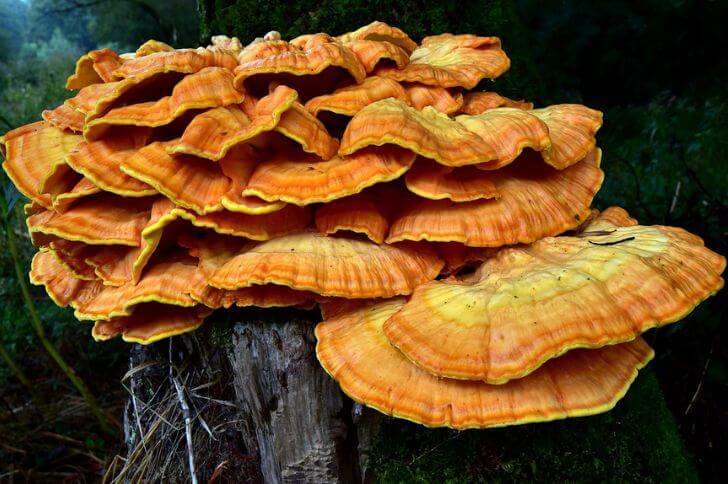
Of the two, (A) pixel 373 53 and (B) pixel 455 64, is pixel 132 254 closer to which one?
(A) pixel 373 53

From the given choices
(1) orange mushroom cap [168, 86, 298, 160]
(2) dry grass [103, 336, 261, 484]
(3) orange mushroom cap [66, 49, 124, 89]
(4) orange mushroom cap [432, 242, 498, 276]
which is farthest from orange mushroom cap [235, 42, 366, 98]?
(2) dry grass [103, 336, 261, 484]

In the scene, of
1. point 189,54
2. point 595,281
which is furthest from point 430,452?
point 189,54

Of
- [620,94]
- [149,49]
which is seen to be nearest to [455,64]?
[149,49]

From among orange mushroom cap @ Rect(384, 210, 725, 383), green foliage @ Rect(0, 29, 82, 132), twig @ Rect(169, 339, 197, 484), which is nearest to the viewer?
orange mushroom cap @ Rect(384, 210, 725, 383)

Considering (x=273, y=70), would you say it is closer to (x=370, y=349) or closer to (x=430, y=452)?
(x=370, y=349)

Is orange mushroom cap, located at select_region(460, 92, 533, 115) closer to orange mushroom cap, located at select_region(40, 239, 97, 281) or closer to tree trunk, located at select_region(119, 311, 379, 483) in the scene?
tree trunk, located at select_region(119, 311, 379, 483)

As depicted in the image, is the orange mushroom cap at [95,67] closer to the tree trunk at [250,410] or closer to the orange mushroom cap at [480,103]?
the tree trunk at [250,410]
